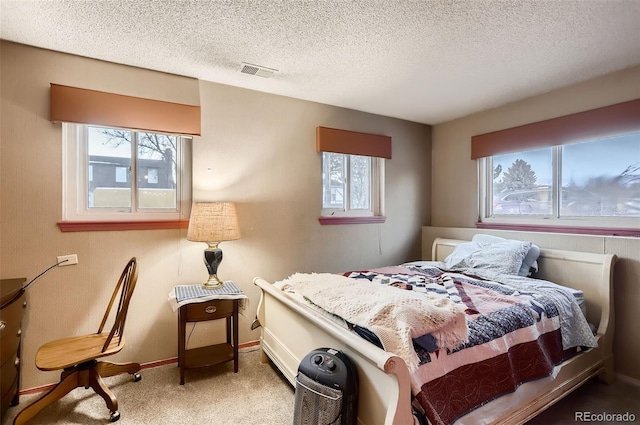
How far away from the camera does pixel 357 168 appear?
352cm

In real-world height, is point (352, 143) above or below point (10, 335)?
above

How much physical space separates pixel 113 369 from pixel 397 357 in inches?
75.6

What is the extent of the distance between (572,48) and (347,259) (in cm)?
245

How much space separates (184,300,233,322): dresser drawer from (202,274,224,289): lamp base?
22 centimetres

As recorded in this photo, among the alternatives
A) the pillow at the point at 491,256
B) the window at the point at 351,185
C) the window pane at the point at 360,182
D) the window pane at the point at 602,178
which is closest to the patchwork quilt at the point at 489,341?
the pillow at the point at 491,256

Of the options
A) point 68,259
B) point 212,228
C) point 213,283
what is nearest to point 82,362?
point 68,259

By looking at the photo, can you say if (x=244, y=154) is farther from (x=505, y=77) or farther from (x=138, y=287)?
(x=505, y=77)

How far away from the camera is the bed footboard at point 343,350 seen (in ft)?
3.99

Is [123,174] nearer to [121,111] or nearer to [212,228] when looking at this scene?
[121,111]

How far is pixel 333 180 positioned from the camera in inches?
132

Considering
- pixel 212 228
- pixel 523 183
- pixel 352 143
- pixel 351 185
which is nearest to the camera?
pixel 212 228

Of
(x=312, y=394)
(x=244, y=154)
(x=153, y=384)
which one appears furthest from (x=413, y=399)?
(x=244, y=154)

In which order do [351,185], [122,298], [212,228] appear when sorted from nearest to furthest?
[122,298]
[212,228]
[351,185]

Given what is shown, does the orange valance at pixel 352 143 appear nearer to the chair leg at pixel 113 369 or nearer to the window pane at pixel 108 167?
the window pane at pixel 108 167
